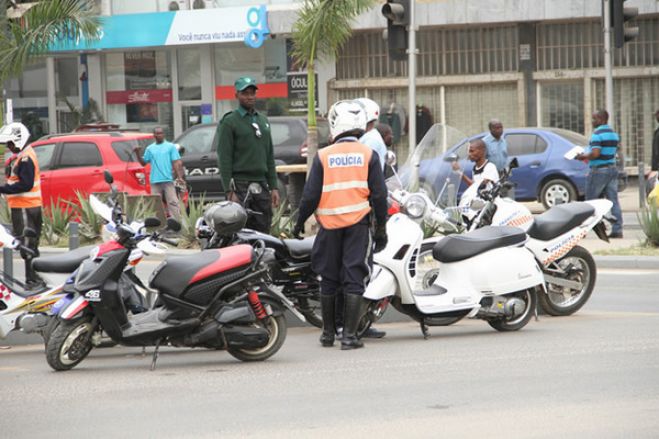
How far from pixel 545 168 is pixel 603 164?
17.7 feet

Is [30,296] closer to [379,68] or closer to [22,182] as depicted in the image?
[22,182]

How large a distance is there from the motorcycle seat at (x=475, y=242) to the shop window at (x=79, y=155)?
42.5 ft

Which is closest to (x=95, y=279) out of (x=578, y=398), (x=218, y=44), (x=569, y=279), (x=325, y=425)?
(x=325, y=425)

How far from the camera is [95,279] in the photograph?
29.8 ft

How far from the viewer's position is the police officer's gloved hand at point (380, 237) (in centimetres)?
986

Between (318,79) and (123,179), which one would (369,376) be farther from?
(318,79)

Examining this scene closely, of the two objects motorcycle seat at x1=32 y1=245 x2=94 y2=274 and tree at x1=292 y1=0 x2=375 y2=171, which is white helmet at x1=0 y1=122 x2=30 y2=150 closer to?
motorcycle seat at x1=32 y1=245 x2=94 y2=274

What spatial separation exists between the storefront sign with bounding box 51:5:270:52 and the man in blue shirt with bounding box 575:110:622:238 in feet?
53.3

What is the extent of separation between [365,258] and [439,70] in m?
23.2

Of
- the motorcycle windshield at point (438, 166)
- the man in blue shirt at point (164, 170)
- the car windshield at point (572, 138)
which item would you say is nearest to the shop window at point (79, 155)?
the man in blue shirt at point (164, 170)

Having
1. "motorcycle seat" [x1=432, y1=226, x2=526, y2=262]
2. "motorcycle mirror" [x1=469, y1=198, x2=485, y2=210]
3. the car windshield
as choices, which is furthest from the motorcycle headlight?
the car windshield

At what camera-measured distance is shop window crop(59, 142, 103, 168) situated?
2272cm

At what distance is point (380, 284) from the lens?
32.9 feet

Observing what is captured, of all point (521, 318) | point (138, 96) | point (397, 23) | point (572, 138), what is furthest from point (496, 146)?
point (138, 96)
